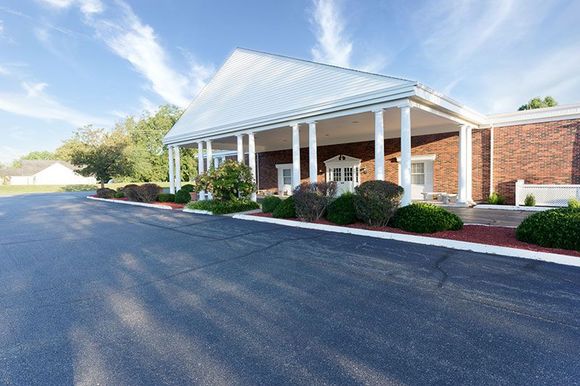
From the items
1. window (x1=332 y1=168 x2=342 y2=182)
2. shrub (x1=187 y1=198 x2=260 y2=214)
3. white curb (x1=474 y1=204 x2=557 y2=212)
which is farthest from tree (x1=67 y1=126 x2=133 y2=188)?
white curb (x1=474 y1=204 x2=557 y2=212)

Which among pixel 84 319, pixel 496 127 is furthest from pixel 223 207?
pixel 496 127

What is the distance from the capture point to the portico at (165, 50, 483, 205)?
855 cm

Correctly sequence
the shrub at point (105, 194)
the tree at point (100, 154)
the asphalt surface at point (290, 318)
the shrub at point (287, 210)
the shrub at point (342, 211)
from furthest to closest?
the tree at point (100, 154), the shrub at point (105, 194), the shrub at point (287, 210), the shrub at point (342, 211), the asphalt surface at point (290, 318)

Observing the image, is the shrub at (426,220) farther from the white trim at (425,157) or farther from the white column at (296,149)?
the white trim at (425,157)

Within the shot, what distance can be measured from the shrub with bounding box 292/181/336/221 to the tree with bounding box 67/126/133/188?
76.0 feet

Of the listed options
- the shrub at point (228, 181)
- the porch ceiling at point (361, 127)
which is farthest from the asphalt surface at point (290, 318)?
the shrub at point (228, 181)

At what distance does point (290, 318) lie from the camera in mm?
3211

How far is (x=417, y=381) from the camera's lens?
2.18 m

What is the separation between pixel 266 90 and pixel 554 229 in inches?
423

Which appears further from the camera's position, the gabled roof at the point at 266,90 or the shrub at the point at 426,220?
the gabled roof at the point at 266,90

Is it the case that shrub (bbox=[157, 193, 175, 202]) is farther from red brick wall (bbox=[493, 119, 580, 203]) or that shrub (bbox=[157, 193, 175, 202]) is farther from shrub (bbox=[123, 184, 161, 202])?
red brick wall (bbox=[493, 119, 580, 203])

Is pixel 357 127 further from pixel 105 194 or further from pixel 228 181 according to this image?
pixel 105 194

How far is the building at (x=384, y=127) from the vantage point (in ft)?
29.3

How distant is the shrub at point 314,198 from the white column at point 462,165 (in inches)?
262
